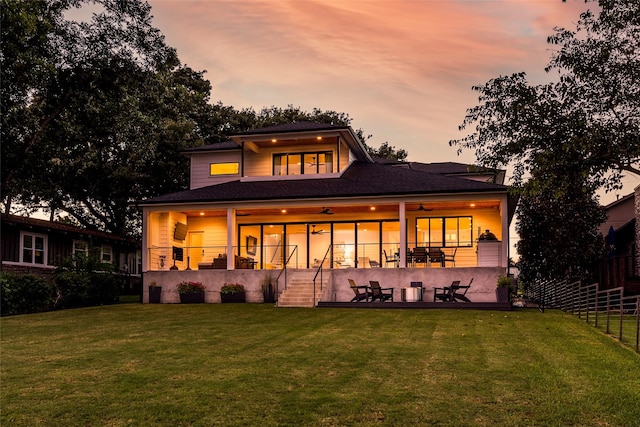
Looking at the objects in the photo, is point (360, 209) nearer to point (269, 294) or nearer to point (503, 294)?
point (269, 294)

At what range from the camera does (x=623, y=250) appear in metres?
38.5

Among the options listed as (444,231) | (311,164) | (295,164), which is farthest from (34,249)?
(444,231)

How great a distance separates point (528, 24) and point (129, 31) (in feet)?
48.4

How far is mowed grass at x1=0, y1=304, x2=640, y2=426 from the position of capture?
8.27m

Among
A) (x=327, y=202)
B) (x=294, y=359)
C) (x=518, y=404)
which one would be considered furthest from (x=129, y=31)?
(x=518, y=404)

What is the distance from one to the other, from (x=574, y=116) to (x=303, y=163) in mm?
15808

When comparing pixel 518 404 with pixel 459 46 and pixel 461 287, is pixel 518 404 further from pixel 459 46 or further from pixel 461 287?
pixel 459 46

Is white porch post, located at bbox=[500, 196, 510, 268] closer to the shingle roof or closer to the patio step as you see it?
the shingle roof

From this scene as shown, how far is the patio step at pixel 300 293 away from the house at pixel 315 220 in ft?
0.46

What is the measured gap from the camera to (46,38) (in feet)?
74.1

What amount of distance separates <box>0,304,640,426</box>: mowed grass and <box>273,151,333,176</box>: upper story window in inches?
657

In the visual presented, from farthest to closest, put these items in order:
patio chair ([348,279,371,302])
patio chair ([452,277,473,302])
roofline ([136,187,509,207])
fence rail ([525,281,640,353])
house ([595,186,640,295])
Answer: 1. house ([595,186,640,295])
2. roofline ([136,187,509,207])
3. patio chair ([452,277,473,302])
4. patio chair ([348,279,371,302])
5. fence rail ([525,281,640,353])

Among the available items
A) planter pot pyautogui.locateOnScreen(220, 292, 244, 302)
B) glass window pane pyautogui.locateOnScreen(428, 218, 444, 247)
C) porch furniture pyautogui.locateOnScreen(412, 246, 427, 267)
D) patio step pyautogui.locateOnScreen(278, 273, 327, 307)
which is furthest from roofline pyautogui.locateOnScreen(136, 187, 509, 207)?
glass window pane pyautogui.locateOnScreen(428, 218, 444, 247)

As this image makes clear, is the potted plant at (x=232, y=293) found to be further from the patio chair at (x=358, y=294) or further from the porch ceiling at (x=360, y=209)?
the patio chair at (x=358, y=294)
